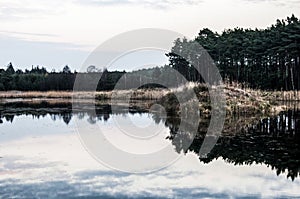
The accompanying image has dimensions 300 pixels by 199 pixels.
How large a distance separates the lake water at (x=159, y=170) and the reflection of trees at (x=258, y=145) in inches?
0.9

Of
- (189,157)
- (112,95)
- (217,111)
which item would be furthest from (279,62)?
(189,157)

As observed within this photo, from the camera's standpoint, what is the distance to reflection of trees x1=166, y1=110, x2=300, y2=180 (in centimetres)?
1106

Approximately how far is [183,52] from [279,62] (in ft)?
44.5

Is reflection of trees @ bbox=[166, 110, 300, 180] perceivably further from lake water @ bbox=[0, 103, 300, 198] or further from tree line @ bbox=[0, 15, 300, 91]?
tree line @ bbox=[0, 15, 300, 91]

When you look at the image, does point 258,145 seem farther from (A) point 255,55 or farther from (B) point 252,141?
(A) point 255,55

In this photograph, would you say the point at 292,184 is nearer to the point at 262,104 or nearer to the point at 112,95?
the point at 262,104

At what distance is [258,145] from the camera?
525 inches

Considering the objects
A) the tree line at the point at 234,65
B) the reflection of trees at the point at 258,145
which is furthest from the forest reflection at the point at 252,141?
the tree line at the point at 234,65

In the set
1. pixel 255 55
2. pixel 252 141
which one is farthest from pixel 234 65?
pixel 252 141

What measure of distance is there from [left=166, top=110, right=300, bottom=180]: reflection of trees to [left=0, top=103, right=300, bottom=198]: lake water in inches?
0.9

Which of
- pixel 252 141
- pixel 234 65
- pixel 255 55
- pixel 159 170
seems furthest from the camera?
pixel 234 65

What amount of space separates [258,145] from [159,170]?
169 inches

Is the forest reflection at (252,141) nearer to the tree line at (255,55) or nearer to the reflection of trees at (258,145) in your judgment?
the reflection of trees at (258,145)

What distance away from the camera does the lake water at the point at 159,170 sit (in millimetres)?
8188
